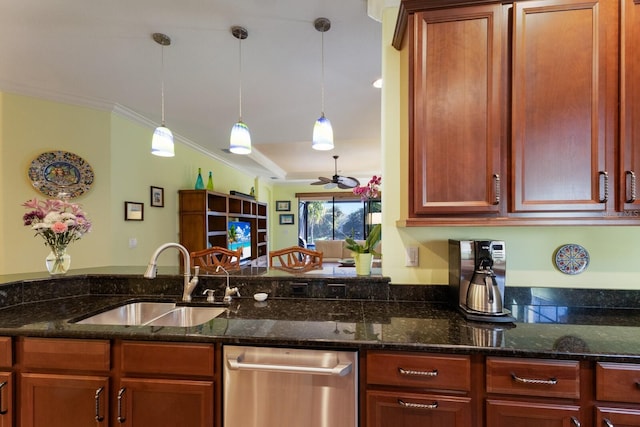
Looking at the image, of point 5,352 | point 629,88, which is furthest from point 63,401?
point 629,88

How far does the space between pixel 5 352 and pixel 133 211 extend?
2067mm

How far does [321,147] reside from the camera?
1.98m

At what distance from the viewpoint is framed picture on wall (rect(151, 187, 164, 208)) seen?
3355mm

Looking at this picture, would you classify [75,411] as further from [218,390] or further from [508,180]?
[508,180]

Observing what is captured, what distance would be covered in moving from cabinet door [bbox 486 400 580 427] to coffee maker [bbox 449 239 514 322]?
0.34 m

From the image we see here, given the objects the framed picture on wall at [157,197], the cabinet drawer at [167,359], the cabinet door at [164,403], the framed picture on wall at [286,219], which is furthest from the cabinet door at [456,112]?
the framed picture on wall at [286,219]

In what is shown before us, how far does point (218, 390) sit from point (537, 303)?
5.36 feet

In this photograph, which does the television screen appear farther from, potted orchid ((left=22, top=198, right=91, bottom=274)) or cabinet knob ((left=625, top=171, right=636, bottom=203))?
cabinet knob ((left=625, top=171, right=636, bottom=203))

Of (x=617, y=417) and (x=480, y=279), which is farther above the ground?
A: (x=480, y=279)

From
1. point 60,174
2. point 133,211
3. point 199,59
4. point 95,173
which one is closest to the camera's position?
point 199,59

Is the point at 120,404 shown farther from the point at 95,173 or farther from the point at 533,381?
the point at 95,173

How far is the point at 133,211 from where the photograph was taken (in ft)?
10.2

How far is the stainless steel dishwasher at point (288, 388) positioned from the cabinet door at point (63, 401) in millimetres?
538

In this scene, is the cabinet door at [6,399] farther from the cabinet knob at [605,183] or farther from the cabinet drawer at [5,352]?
the cabinet knob at [605,183]
